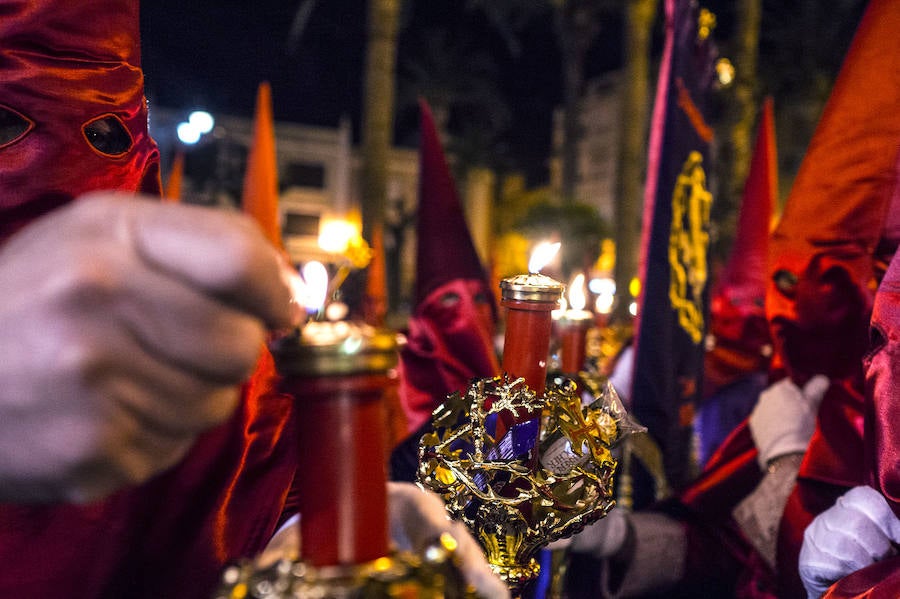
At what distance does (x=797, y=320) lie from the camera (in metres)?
1.87

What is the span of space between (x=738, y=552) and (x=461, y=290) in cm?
137

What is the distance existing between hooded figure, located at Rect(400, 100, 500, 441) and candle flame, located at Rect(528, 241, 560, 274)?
1.34 metres

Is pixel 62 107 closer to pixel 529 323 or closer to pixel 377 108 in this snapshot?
pixel 529 323

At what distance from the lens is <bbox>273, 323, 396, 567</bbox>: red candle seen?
467mm

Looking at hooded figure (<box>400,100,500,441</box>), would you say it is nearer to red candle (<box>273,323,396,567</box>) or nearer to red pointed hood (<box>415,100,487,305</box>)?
red pointed hood (<box>415,100,487,305</box>)

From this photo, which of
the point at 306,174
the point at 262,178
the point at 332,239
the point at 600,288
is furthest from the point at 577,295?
the point at 306,174

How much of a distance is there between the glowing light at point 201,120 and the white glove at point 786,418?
627 centimetres

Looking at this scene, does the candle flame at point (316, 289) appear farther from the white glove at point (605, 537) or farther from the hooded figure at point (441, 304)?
the hooded figure at point (441, 304)

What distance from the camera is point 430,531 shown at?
624 millimetres

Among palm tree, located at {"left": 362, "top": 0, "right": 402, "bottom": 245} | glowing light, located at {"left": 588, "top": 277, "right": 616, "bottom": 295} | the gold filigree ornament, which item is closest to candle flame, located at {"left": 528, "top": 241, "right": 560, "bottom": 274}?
the gold filigree ornament

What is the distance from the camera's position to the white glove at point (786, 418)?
1841mm

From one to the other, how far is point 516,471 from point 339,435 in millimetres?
441

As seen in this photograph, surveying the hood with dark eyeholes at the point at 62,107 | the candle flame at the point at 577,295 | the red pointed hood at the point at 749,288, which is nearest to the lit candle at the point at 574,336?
the candle flame at the point at 577,295

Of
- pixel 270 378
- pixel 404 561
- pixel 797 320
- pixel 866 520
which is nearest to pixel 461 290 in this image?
pixel 797 320
